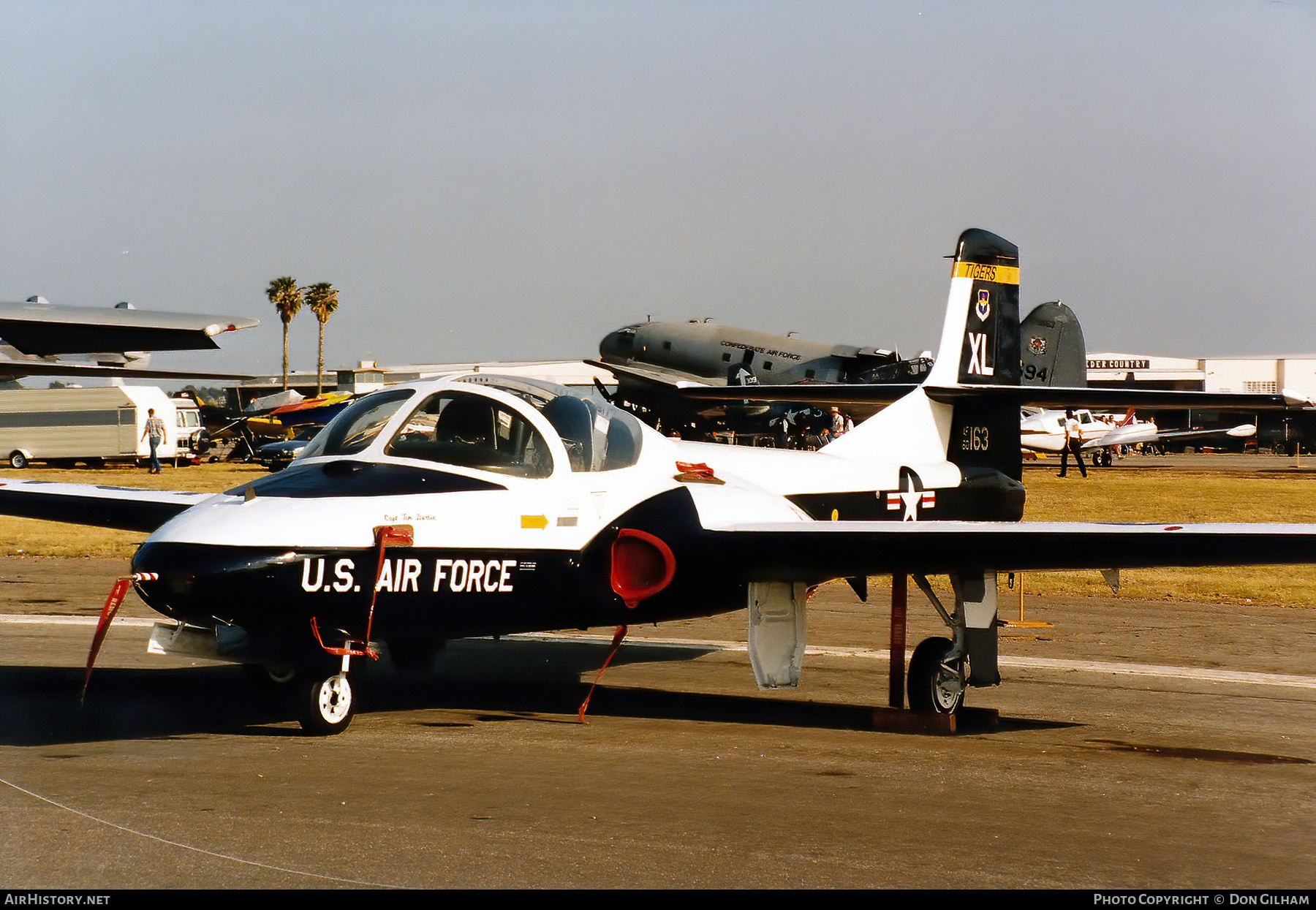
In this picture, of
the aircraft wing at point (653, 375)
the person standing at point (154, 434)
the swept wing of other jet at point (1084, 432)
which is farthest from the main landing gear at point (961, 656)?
the swept wing of other jet at point (1084, 432)

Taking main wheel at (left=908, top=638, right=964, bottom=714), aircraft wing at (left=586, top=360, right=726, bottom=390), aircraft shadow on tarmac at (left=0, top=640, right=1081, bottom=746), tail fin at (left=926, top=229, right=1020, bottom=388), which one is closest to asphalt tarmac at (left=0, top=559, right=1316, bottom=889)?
aircraft shadow on tarmac at (left=0, top=640, right=1081, bottom=746)

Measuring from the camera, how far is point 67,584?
1773cm

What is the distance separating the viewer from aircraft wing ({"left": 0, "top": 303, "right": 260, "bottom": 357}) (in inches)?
324

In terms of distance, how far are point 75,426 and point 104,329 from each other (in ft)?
158

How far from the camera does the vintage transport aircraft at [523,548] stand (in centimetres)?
805

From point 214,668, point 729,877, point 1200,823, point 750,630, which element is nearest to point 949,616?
point 750,630

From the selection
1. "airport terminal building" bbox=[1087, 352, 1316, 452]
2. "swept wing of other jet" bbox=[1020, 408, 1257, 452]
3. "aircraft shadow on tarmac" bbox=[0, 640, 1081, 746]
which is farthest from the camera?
"airport terminal building" bbox=[1087, 352, 1316, 452]

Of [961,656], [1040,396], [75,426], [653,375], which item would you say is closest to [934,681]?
[961,656]

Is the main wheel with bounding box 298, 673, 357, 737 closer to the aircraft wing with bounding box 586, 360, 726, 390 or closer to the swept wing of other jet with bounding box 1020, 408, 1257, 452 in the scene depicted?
the aircraft wing with bounding box 586, 360, 726, 390

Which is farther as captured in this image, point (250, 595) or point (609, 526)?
point (609, 526)

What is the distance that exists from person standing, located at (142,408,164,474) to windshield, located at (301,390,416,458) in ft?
136

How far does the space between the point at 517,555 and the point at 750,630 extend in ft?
6.91

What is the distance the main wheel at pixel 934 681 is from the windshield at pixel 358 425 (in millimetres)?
4766

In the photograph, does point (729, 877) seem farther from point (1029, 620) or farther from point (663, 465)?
point (1029, 620)
